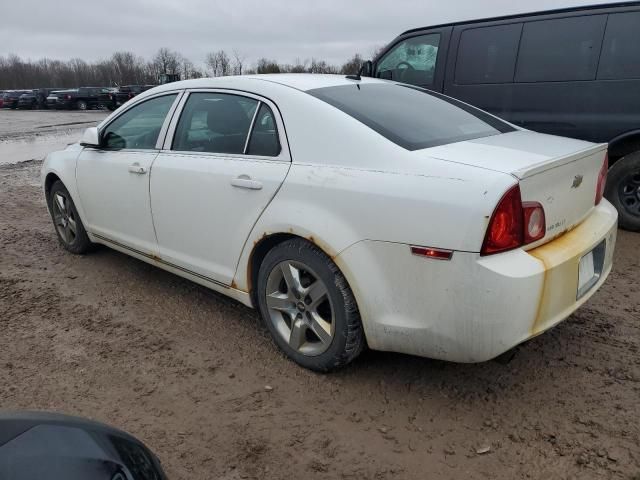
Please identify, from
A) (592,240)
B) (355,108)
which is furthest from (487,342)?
(355,108)

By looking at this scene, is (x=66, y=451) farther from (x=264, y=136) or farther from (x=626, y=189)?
(x=626, y=189)

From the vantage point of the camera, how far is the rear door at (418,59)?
5844 mm

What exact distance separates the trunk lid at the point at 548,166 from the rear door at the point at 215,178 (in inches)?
36.6

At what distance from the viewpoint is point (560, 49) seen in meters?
5.03

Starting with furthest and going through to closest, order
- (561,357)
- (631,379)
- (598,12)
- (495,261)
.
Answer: (598,12)
(561,357)
(631,379)
(495,261)

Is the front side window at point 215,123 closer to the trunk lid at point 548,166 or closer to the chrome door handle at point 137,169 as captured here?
the chrome door handle at point 137,169

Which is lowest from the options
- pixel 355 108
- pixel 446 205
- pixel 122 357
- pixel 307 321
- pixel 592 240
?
pixel 122 357

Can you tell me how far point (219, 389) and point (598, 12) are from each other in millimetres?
4703

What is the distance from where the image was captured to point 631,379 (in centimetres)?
265

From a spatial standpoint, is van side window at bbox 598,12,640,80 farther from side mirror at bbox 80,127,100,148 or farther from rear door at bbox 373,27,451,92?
side mirror at bbox 80,127,100,148

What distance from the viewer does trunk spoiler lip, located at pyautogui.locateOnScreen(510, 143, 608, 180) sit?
83.4 inches

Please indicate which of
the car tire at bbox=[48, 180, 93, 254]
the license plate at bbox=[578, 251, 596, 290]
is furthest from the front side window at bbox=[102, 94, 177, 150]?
the license plate at bbox=[578, 251, 596, 290]

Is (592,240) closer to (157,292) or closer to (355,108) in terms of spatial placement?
(355,108)

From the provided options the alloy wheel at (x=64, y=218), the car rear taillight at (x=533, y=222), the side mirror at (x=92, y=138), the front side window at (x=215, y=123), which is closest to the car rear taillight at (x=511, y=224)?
the car rear taillight at (x=533, y=222)
